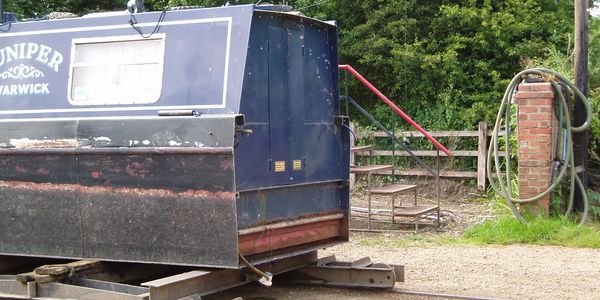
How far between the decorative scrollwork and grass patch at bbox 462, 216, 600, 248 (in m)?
6.09

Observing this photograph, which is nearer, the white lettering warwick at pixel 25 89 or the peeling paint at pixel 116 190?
the peeling paint at pixel 116 190

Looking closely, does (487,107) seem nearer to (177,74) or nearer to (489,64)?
(489,64)

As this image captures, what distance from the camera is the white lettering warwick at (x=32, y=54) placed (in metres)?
7.25

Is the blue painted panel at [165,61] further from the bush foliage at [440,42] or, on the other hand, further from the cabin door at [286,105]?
the bush foliage at [440,42]

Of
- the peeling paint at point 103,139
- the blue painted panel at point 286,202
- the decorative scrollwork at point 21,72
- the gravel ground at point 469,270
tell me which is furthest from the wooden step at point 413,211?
the decorative scrollwork at point 21,72

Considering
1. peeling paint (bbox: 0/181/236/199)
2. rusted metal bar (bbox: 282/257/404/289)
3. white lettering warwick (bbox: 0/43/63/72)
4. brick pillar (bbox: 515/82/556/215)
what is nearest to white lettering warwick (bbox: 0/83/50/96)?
white lettering warwick (bbox: 0/43/63/72)

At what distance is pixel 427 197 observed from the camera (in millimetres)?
15891

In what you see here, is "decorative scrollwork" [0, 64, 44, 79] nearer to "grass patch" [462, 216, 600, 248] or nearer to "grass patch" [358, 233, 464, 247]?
"grass patch" [358, 233, 464, 247]

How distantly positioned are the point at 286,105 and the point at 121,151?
1597 millimetres

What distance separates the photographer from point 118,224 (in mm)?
6652

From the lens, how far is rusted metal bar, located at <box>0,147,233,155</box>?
6191mm

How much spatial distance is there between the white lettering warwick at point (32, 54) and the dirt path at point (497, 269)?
4095mm

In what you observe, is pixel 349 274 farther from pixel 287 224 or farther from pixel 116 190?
pixel 116 190

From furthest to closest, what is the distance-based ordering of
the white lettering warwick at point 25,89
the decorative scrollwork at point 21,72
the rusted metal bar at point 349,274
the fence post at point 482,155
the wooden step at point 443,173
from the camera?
the wooden step at point 443,173 < the fence post at point 482,155 < the rusted metal bar at point 349,274 < the decorative scrollwork at point 21,72 < the white lettering warwick at point 25,89
